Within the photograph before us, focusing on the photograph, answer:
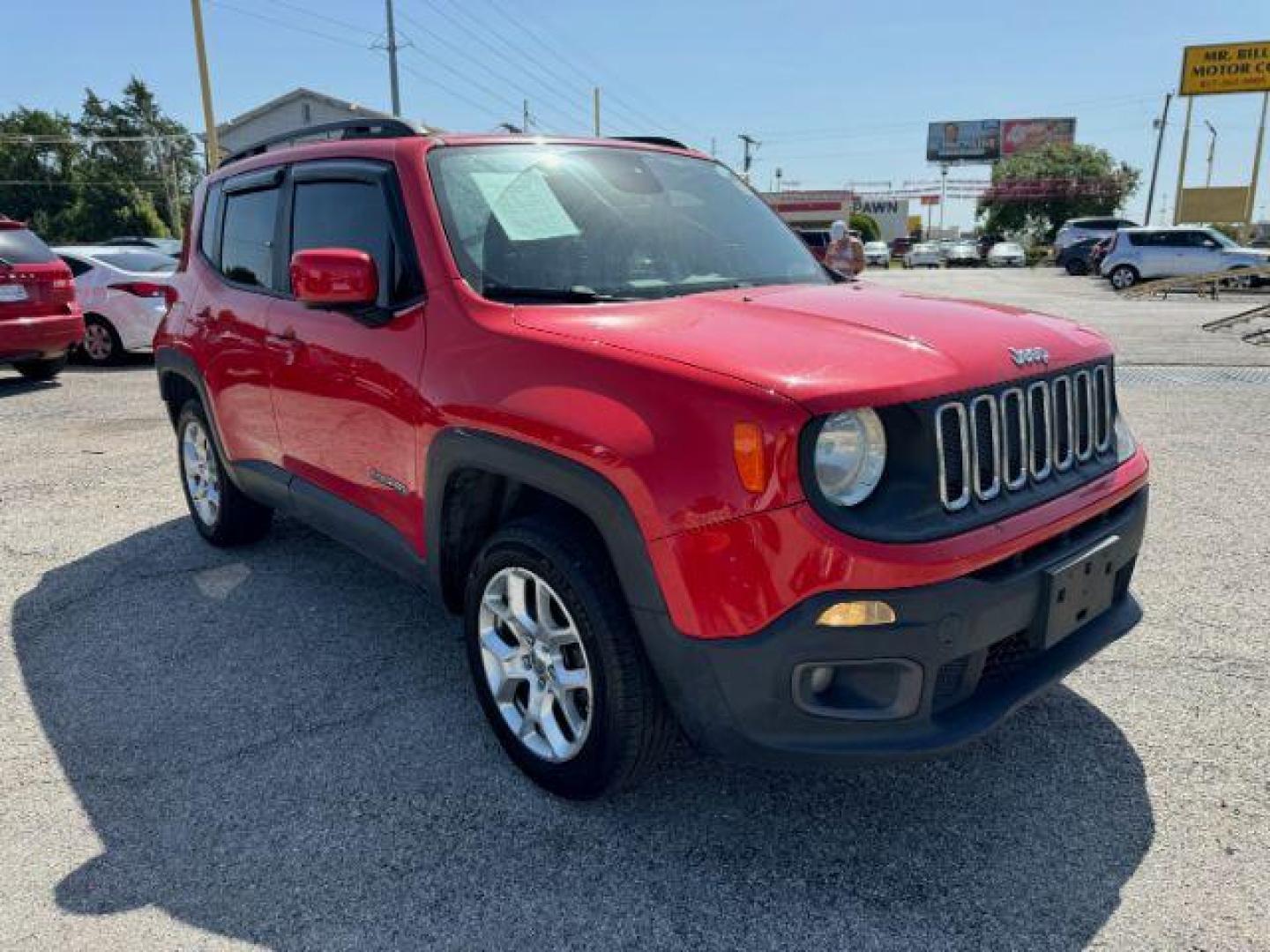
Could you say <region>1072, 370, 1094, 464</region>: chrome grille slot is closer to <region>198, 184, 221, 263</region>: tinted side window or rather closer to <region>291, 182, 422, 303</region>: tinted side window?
<region>291, 182, 422, 303</region>: tinted side window

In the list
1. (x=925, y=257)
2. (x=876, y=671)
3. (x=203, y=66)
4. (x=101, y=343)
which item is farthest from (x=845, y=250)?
(x=925, y=257)

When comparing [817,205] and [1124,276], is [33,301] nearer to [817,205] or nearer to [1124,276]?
[1124,276]

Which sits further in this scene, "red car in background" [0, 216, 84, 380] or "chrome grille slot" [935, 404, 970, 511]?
"red car in background" [0, 216, 84, 380]

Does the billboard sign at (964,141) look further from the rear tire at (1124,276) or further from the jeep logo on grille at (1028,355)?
the jeep logo on grille at (1028,355)

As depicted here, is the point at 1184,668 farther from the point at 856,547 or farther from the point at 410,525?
the point at 410,525

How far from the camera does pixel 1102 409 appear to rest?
2.75 m

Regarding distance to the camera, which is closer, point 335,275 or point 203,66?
point 335,275

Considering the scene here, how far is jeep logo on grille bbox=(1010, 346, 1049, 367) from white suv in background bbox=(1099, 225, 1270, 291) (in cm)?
2573

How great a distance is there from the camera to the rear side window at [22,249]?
8977mm

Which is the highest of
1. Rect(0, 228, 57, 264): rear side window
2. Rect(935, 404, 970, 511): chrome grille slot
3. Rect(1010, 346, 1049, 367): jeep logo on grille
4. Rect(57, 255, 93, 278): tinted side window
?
Rect(0, 228, 57, 264): rear side window

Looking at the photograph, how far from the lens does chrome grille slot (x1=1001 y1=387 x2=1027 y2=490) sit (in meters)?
2.29

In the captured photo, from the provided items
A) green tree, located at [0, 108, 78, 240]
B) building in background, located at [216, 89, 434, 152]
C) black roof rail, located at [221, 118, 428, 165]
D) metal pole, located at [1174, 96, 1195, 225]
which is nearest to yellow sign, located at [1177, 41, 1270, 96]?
metal pole, located at [1174, 96, 1195, 225]

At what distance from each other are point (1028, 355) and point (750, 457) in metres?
0.90

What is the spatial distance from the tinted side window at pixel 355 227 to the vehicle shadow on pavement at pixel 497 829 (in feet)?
4.67
